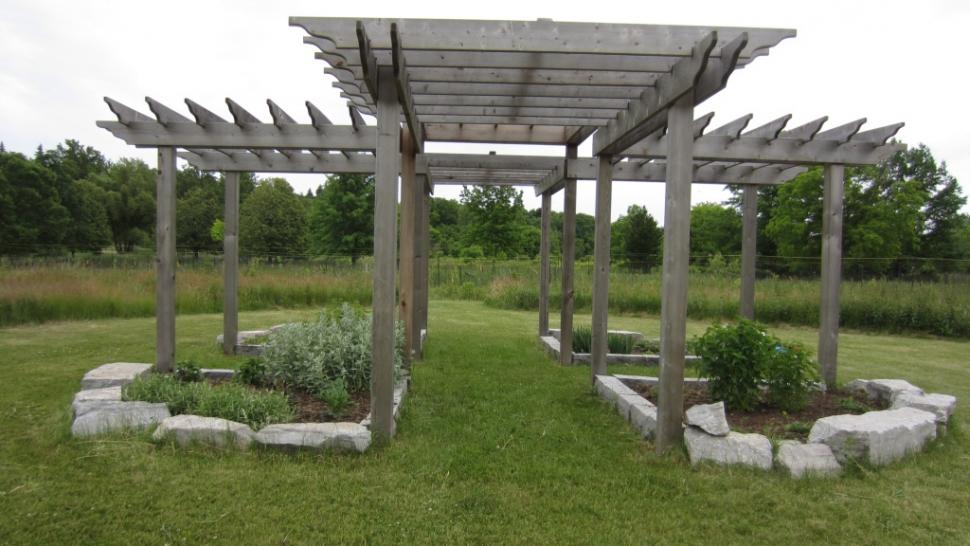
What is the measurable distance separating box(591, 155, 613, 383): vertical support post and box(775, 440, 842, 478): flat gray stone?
228cm

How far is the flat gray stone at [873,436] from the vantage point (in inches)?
145

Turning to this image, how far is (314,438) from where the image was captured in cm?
372

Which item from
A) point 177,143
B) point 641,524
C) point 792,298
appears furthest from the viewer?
point 792,298

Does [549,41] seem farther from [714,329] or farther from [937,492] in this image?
[937,492]

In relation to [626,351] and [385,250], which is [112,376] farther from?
[626,351]

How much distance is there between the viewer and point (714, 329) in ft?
15.3

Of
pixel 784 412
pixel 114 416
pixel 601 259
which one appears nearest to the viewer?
pixel 114 416

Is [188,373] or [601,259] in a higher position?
[601,259]

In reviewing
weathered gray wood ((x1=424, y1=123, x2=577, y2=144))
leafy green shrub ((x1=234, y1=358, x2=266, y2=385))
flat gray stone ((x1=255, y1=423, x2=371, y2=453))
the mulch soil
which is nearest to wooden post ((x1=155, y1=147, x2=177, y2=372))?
leafy green shrub ((x1=234, y1=358, x2=266, y2=385))

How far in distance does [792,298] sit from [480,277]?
9.45m

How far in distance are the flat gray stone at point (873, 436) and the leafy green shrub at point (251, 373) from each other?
4604 millimetres

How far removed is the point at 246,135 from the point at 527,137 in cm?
359

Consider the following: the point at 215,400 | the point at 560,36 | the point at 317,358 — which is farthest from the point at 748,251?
the point at 215,400

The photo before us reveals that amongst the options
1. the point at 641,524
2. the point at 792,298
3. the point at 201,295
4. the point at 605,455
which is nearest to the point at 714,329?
the point at 605,455
